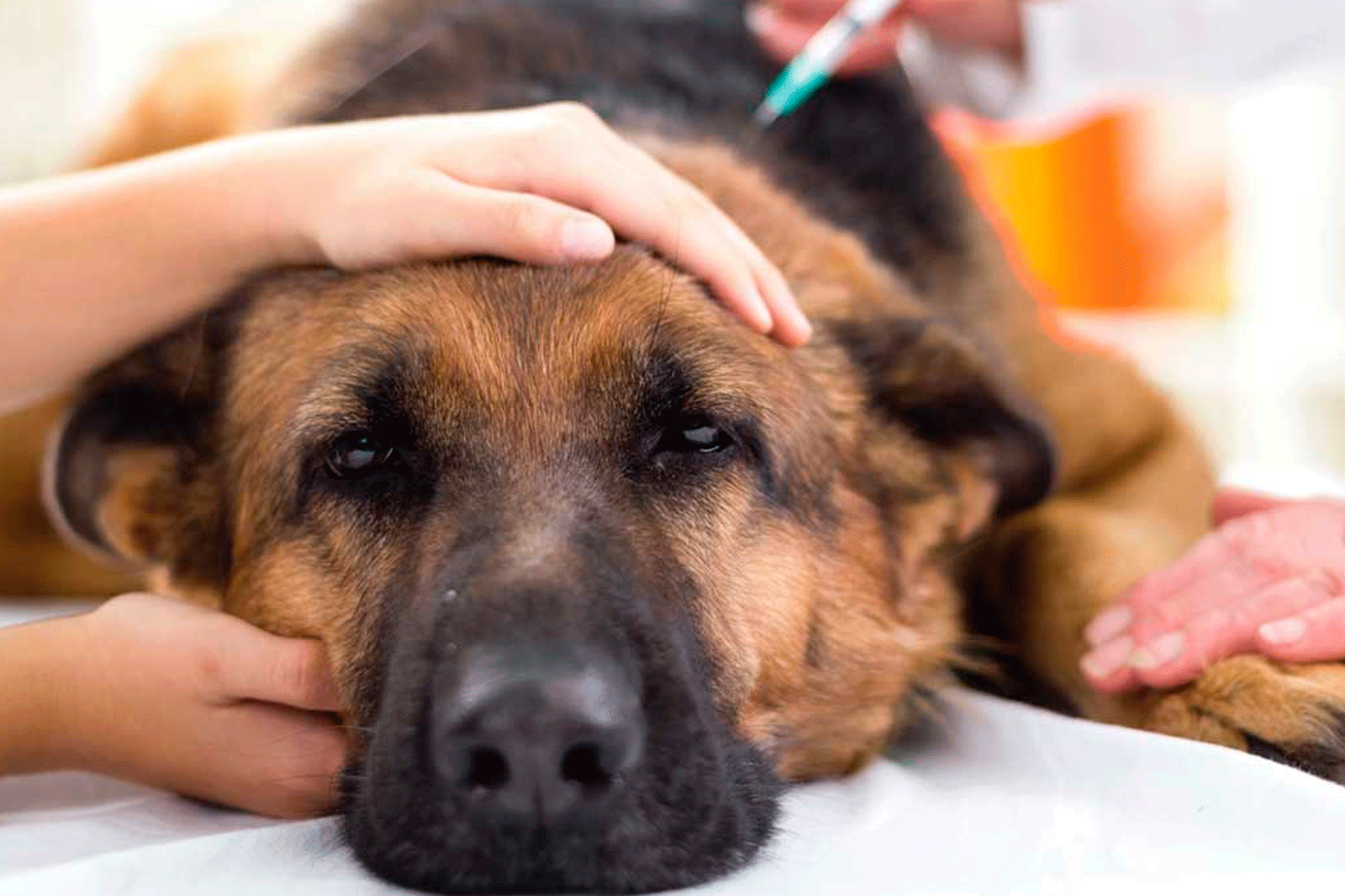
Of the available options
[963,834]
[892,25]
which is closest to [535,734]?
[963,834]

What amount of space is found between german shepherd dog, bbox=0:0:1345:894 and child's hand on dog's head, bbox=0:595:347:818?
9 cm

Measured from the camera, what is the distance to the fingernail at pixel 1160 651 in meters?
1.96

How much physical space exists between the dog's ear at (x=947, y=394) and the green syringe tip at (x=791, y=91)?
2.42 ft

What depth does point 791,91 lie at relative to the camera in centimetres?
298

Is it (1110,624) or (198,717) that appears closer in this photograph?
(198,717)

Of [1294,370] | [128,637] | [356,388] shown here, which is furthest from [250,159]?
[1294,370]

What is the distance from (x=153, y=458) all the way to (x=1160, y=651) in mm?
1550

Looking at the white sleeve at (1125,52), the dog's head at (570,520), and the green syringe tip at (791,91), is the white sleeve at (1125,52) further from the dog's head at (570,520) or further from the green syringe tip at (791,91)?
the dog's head at (570,520)

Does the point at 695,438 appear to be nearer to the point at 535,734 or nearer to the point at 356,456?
the point at 356,456

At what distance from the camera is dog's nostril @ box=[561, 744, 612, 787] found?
1.43 m

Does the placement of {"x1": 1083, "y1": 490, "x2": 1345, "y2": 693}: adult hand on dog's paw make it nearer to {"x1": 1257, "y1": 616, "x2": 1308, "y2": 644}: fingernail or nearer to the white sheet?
{"x1": 1257, "y1": 616, "x2": 1308, "y2": 644}: fingernail

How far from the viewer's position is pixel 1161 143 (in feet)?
20.6

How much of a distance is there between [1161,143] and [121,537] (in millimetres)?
5120

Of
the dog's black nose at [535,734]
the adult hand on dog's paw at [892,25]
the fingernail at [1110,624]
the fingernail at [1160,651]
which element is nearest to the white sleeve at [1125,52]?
the adult hand on dog's paw at [892,25]
